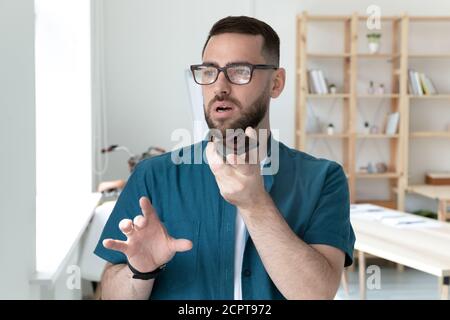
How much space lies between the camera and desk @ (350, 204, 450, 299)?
5.25 ft

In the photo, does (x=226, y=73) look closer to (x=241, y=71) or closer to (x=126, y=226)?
(x=241, y=71)

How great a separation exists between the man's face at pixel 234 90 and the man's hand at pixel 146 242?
0.30ft

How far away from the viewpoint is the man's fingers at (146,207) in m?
0.51

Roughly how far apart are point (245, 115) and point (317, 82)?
285 centimetres

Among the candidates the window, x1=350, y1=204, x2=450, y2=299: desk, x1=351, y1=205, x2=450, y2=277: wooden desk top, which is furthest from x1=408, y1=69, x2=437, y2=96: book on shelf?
the window

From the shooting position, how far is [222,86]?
54cm

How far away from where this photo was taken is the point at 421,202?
2832 mm

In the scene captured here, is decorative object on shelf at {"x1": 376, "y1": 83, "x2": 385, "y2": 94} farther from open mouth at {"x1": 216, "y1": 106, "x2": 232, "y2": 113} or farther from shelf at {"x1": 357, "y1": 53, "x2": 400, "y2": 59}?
open mouth at {"x1": 216, "y1": 106, "x2": 232, "y2": 113}

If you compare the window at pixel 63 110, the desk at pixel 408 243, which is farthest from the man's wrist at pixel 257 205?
the desk at pixel 408 243

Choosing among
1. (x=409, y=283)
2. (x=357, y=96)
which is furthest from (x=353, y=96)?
(x=409, y=283)

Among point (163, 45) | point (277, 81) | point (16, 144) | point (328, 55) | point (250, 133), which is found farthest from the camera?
point (328, 55)
